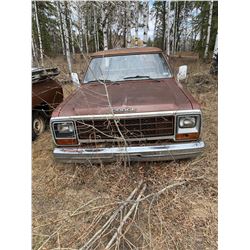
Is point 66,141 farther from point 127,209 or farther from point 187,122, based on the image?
point 187,122

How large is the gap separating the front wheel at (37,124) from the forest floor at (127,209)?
99 cm

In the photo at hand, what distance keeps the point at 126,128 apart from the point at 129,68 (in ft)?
4.55

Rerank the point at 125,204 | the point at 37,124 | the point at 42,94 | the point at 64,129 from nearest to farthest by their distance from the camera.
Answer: the point at 125,204 < the point at 64,129 < the point at 42,94 < the point at 37,124

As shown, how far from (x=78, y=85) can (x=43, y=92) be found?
44.9 inches

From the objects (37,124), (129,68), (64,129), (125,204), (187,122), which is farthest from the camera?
(37,124)

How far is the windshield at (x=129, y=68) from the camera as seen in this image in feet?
10.3

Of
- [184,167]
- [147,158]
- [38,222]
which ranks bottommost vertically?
[38,222]

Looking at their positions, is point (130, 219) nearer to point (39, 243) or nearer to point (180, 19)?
point (39, 243)

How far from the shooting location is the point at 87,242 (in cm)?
180

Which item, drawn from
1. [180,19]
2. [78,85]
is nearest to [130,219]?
[78,85]

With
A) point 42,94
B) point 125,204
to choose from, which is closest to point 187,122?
point 125,204

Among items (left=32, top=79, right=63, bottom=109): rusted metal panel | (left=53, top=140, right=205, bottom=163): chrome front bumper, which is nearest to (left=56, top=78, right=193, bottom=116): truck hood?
(left=53, top=140, right=205, bottom=163): chrome front bumper

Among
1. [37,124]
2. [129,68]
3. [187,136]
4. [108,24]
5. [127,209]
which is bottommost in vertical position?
[127,209]

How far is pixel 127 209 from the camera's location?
6.91 feet
